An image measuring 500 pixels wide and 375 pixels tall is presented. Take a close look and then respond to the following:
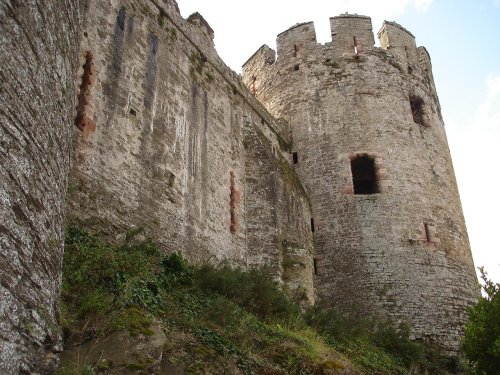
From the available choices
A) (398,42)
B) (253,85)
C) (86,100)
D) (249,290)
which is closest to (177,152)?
(86,100)

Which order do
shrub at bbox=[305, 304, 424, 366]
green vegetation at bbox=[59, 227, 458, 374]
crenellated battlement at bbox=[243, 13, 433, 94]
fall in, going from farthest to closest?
Result: crenellated battlement at bbox=[243, 13, 433, 94] → shrub at bbox=[305, 304, 424, 366] → green vegetation at bbox=[59, 227, 458, 374]

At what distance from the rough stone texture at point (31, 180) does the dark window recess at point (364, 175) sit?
1139 centimetres

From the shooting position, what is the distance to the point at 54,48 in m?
4.77

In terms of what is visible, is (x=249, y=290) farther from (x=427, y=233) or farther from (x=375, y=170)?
(x=375, y=170)

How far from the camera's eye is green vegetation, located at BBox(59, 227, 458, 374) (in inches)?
229

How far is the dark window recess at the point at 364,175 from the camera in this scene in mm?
15430

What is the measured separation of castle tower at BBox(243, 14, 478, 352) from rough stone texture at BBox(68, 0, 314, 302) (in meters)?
1.03

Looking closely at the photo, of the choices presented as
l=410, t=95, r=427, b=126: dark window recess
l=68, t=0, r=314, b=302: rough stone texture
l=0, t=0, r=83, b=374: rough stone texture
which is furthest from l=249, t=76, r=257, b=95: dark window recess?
l=0, t=0, r=83, b=374: rough stone texture

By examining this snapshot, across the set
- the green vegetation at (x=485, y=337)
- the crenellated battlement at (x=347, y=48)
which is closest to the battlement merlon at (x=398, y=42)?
the crenellated battlement at (x=347, y=48)

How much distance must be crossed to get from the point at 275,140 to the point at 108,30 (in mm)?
6348

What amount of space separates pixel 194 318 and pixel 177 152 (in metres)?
4.33

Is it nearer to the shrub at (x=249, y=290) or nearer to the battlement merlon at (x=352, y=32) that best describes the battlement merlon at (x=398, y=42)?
the battlement merlon at (x=352, y=32)

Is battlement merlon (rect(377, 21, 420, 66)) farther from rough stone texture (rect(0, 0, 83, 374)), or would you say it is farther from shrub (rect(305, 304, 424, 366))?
rough stone texture (rect(0, 0, 83, 374))

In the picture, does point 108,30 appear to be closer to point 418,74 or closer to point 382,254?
point 382,254
